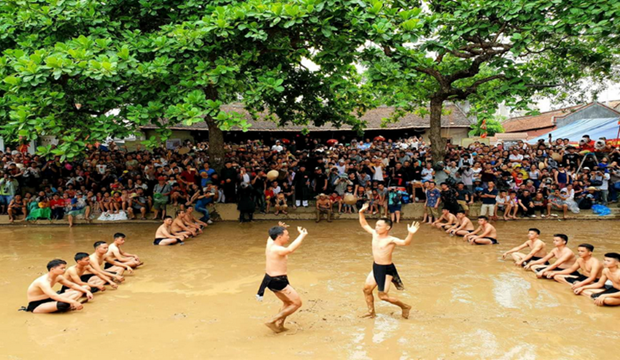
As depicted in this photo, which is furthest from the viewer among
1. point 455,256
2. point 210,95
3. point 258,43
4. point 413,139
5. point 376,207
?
point 413,139

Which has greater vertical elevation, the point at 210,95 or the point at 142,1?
the point at 142,1

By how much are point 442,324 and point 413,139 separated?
1785 cm

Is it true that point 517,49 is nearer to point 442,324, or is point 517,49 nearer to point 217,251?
point 442,324

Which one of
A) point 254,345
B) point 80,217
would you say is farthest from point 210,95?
point 254,345

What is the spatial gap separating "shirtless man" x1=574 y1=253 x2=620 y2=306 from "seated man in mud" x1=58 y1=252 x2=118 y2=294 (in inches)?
290

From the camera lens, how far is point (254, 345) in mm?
5285

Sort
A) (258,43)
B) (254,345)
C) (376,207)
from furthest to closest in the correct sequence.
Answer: (376,207) < (258,43) < (254,345)

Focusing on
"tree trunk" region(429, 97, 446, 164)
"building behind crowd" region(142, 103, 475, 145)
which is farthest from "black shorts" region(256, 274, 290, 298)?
"building behind crowd" region(142, 103, 475, 145)

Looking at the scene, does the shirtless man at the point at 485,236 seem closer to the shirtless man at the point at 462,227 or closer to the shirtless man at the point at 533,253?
the shirtless man at the point at 462,227

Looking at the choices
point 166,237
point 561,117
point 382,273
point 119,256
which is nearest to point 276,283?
point 382,273

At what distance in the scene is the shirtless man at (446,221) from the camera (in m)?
12.2

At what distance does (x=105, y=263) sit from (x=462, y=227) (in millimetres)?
8093

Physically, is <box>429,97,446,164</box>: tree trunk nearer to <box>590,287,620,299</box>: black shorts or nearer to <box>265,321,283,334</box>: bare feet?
<box>590,287,620,299</box>: black shorts

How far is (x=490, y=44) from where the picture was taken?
40.8 feet
